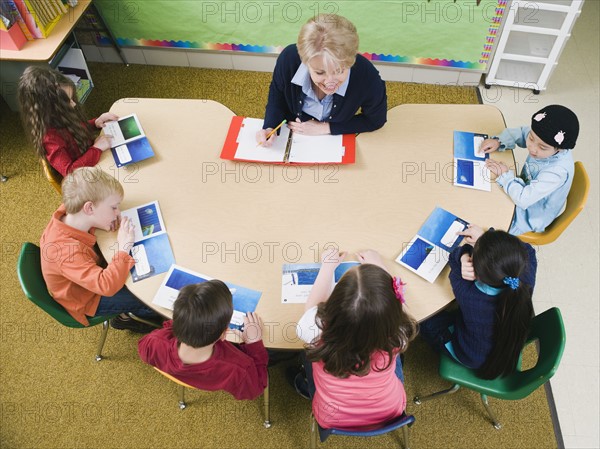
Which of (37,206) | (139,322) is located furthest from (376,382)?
(37,206)

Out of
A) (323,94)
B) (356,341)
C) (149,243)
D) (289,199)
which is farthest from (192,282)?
(323,94)

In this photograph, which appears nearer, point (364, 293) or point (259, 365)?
point (364, 293)

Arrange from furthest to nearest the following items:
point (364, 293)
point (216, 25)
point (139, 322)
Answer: point (216, 25) → point (139, 322) → point (364, 293)

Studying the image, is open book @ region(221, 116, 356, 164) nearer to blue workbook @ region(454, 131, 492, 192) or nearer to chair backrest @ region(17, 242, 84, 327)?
blue workbook @ region(454, 131, 492, 192)

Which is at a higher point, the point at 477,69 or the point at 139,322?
the point at 477,69

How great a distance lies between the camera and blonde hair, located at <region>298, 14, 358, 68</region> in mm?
1736

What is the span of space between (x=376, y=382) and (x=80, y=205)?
1.28m

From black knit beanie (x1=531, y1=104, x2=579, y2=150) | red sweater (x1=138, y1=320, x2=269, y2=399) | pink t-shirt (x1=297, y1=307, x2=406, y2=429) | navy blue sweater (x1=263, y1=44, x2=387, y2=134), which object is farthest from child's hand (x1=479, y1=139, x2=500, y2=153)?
red sweater (x1=138, y1=320, x2=269, y2=399)

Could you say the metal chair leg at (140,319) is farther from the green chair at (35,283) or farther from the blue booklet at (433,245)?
the blue booklet at (433,245)

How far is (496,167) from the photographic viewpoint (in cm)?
200

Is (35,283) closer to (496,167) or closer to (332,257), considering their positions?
(332,257)

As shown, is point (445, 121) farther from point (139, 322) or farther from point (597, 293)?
point (139, 322)

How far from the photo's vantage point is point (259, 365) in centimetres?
177

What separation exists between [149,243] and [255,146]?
2.13 feet
